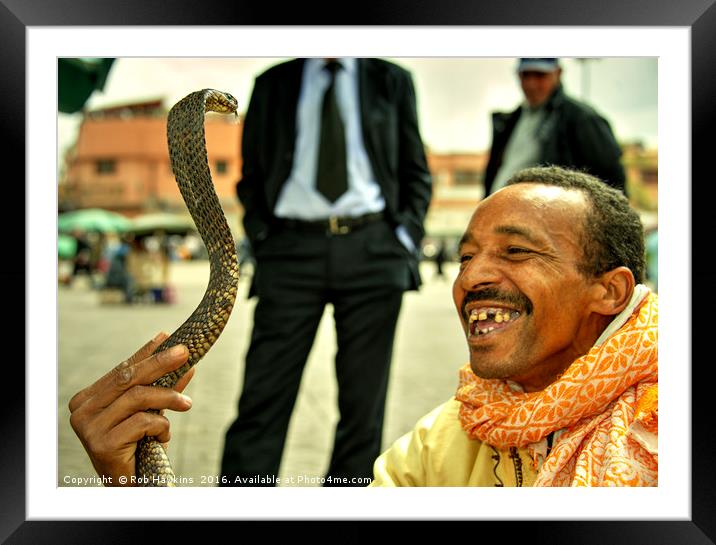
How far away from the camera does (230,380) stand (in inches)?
330

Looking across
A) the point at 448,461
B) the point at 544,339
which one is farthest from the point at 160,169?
the point at 544,339

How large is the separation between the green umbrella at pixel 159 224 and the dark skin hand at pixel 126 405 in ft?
60.5

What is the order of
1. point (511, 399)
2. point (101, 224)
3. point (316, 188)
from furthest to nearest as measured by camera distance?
point (101, 224) → point (316, 188) → point (511, 399)

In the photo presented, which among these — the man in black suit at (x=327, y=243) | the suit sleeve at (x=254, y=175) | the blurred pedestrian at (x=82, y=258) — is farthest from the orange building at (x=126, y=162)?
the man in black suit at (x=327, y=243)

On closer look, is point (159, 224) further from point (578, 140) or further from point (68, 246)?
point (578, 140)

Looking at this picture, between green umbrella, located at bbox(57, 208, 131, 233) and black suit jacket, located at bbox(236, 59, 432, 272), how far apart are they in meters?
20.0

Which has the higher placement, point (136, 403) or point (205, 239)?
point (205, 239)

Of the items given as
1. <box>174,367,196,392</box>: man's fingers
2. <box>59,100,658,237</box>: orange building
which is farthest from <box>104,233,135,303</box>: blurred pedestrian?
<box>174,367,196,392</box>: man's fingers

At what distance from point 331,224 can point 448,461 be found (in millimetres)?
1633

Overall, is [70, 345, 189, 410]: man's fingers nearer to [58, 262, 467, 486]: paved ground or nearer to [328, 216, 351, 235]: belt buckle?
[58, 262, 467, 486]: paved ground
